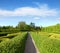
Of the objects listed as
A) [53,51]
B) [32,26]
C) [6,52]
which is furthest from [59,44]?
[32,26]

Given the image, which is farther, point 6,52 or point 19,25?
point 19,25

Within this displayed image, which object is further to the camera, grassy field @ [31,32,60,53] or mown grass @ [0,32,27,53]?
grassy field @ [31,32,60,53]

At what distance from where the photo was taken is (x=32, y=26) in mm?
146625

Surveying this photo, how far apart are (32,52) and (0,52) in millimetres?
9853

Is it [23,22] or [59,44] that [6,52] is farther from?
[23,22]

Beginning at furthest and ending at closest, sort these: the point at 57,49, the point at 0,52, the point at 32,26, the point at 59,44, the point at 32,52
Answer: the point at 32,26 → the point at 32,52 → the point at 59,44 → the point at 57,49 → the point at 0,52

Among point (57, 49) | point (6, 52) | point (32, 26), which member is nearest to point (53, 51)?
point (57, 49)

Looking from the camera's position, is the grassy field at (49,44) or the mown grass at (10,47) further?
the grassy field at (49,44)

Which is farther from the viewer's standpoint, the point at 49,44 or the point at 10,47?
the point at 49,44

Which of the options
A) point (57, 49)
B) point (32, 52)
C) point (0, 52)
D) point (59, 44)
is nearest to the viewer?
point (0, 52)

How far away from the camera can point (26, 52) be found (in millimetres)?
18062

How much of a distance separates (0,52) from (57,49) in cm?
340

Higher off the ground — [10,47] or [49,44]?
[49,44]

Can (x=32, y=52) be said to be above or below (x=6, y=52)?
below
